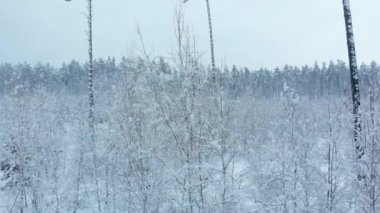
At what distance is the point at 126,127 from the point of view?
16.5 metres

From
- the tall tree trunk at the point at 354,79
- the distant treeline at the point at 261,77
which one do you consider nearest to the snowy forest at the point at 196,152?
the tall tree trunk at the point at 354,79

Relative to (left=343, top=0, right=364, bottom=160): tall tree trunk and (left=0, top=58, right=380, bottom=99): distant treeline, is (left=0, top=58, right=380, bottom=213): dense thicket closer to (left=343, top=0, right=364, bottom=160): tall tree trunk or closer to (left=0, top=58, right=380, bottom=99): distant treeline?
(left=343, top=0, right=364, bottom=160): tall tree trunk

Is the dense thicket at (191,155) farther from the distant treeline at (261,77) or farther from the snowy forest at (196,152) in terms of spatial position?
the distant treeline at (261,77)

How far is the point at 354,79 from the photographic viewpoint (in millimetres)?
12258

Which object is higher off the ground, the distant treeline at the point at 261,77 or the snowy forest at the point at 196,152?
the distant treeline at the point at 261,77

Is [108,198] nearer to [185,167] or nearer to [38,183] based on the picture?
[38,183]

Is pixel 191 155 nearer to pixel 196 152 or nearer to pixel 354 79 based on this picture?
pixel 196 152

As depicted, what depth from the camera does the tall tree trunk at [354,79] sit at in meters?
11.5

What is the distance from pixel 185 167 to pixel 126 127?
6.03 m

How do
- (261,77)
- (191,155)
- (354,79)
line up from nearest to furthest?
(191,155) < (354,79) < (261,77)

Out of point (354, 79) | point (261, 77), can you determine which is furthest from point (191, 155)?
point (261, 77)

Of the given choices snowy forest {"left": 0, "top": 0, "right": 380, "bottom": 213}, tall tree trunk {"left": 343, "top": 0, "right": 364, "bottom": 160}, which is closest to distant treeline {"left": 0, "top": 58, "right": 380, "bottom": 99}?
snowy forest {"left": 0, "top": 0, "right": 380, "bottom": 213}

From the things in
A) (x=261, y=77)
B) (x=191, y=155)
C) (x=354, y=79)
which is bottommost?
(x=191, y=155)

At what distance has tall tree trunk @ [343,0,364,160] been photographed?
11.5 metres
